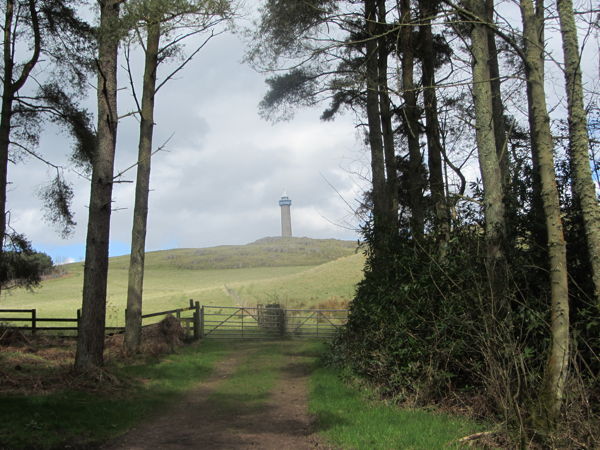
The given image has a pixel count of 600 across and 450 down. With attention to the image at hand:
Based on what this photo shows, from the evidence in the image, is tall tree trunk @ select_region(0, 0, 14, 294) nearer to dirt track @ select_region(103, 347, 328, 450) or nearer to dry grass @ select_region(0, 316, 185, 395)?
dry grass @ select_region(0, 316, 185, 395)

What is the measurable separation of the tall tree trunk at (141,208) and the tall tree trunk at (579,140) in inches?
445

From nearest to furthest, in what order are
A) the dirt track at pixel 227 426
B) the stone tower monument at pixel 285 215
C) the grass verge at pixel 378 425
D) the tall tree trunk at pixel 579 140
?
the tall tree trunk at pixel 579 140, the grass verge at pixel 378 425, the dirt track at pixel 227 426, the stone tower monument at pixel 285 215

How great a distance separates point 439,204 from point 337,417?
12.8 ft

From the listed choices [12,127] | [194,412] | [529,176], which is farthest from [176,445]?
[12,127]

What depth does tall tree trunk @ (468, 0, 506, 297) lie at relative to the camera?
704 centimetres

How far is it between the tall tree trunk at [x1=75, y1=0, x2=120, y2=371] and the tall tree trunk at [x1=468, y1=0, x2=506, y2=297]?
700cm

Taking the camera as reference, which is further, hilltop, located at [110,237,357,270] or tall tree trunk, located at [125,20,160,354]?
hilltop, located at [110,237,357,270]

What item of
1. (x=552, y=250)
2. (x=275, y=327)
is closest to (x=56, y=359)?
(x=552, y=250)

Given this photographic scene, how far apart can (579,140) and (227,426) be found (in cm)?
580

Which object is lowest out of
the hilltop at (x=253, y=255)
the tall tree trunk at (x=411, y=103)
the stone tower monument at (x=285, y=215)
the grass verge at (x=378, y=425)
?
the grass verge at (x=378, y=425)

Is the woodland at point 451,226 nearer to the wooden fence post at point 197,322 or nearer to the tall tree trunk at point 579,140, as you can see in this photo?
the tall tree trunk at point 579,140

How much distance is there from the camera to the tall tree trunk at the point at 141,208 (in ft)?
47.6

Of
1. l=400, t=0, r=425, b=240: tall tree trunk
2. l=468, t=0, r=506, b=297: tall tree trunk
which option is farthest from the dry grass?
l=400, t=0, r=425, b=240: tall tree trunk

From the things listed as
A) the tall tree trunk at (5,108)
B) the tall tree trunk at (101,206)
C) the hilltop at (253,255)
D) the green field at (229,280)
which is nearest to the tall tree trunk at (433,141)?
the tall tree trunk at (101,206)
